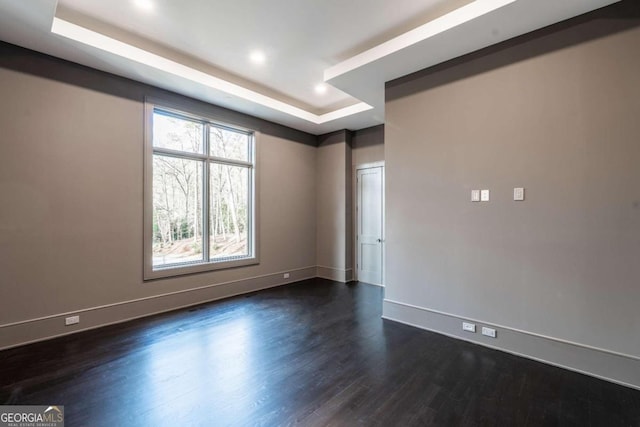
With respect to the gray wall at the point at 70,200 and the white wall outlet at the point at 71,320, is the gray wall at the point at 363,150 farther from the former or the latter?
the white wall outlet at the point at 71,320

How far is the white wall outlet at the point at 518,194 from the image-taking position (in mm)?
2793

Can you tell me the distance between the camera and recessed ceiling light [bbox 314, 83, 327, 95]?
14.6ft

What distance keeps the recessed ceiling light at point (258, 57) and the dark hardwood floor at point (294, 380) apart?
3377 mm

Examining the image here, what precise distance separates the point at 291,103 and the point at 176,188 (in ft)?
7.98

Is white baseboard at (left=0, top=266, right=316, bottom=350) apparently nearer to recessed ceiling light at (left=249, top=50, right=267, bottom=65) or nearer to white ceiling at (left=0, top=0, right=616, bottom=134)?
white ceiling at (left=0, top=0, right=616, bottom=134)

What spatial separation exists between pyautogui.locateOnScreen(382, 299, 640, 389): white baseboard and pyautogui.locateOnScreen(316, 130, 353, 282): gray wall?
2425mm

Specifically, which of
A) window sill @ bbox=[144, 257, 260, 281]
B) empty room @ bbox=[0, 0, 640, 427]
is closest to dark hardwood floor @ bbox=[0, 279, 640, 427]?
empty room @ bbox=[0, 0, 640, 427]

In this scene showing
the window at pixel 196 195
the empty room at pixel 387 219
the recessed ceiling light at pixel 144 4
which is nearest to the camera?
the empty room at pixel 387 219

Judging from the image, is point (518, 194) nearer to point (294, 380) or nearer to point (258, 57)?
point (294, 380)

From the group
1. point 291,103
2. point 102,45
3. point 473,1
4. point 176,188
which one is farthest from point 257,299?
point 473,1

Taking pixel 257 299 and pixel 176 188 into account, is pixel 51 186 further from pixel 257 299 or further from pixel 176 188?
pixel 257 299

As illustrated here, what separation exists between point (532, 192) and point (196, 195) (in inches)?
172

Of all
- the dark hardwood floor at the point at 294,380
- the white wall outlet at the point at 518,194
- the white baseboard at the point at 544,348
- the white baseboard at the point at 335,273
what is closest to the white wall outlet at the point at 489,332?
the white baseboard at the point at 544,348

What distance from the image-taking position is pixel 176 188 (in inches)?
167
